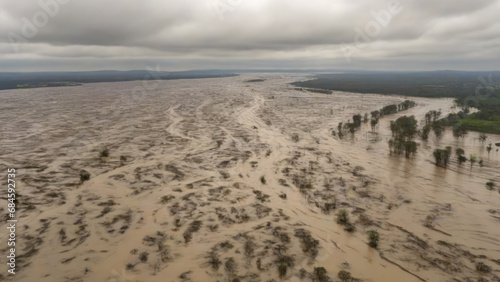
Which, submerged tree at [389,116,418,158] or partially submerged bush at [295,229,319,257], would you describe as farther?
submerged tree at [389,116,418,158]

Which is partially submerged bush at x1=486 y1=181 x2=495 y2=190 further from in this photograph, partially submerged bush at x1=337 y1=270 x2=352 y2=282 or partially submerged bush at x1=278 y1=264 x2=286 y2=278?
partially submerged bush at x1=278 y1=264 x2=286 y2=278

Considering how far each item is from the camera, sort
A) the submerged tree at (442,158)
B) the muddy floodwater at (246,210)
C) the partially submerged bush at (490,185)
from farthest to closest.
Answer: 1. the submerged tree at (442,158)
2. the partially submerged bush at (490,185)
3. the muddy floodwater at (246,210)

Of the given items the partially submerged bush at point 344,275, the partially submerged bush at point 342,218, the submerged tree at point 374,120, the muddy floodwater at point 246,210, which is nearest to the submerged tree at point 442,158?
the muddy floodwater at point 246,210

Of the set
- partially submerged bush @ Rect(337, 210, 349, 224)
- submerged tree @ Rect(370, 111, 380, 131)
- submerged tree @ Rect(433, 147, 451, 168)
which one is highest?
submerged tree @ Rect(370, 111, 380, 131)

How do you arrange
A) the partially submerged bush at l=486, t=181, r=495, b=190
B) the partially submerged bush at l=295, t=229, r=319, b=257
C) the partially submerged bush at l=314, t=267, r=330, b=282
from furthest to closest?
the partially submerged bush at l=486, t=181, r=495, b=190
the partially submerged bush at l=295, t=229, r=319, b=257
the partially submerged bush at l=314, t=267, r=330, b=282

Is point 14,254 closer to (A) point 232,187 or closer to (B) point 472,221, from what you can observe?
(A) point 232,187

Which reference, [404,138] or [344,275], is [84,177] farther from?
[404,138]

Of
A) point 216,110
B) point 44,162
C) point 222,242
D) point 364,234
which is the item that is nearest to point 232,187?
point 222,242

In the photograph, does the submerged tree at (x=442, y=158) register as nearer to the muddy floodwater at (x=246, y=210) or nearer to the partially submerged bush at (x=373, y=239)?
the muddy floodwater at (x=246, y=210)

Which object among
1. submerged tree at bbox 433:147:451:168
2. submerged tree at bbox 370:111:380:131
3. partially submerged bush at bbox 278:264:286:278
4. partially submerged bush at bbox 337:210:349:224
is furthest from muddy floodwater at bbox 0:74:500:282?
submerged tree at bbox 370:111:380:131
